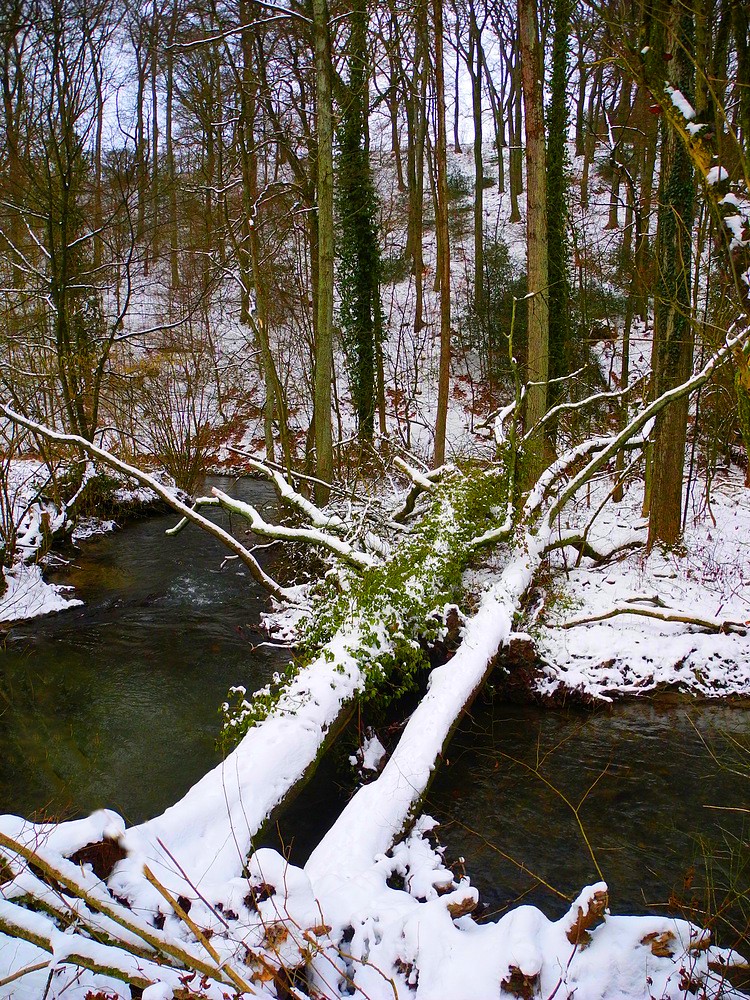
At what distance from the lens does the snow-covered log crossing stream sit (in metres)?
2.33

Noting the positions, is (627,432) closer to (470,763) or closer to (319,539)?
(319,539)

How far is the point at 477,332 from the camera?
17750mm

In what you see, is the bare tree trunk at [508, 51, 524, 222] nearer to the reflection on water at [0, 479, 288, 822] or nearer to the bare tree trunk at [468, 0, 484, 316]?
the bare tree trunk at [468, 0, 484, 316]

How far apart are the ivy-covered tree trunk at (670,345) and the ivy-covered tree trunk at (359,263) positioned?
596 cm

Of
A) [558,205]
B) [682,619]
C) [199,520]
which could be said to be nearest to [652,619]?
[682,619]

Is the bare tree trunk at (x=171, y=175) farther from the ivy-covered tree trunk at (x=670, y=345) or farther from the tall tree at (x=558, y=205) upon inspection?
the ivy-covered tree trunk at (x=670, y=345)

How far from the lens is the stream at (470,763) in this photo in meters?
3.88

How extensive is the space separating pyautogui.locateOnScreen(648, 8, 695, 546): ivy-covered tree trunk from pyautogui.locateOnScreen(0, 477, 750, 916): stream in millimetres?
2960

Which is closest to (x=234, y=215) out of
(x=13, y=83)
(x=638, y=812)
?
(x=13, y=83)

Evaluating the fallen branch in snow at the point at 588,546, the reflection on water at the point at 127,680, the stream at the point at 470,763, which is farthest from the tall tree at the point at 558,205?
the stream at the point at 470,763

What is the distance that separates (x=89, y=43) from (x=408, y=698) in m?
12.0

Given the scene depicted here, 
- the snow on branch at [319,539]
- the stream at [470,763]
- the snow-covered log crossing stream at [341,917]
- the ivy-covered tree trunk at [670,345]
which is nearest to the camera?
the snow-covered log crossing stream at [341,917]

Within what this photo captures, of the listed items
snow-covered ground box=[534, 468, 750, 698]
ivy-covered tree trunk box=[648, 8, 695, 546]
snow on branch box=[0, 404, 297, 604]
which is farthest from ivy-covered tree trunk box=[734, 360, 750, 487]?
snow on branch box=[0, 404, 297, 604]

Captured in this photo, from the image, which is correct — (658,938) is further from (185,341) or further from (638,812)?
(185,341)
